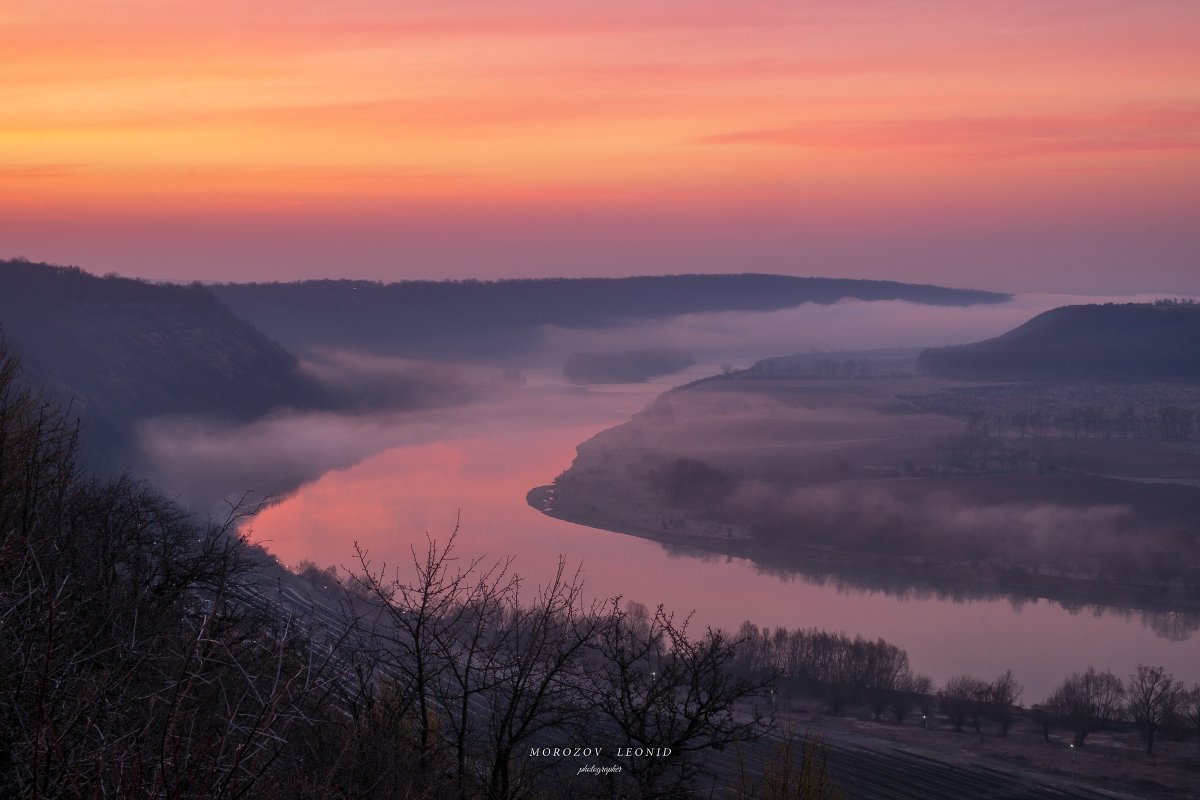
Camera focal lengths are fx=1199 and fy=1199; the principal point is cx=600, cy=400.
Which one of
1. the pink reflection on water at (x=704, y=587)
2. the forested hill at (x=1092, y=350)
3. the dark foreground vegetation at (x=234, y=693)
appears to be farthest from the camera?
the forested hill at (x=1092, y=350)

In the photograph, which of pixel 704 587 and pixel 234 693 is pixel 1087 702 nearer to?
pixel 704 587

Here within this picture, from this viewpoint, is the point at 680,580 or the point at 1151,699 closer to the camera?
the point at 1151,699

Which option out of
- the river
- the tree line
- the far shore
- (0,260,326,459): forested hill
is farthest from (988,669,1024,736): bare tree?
(0,260,326,459): forested hill

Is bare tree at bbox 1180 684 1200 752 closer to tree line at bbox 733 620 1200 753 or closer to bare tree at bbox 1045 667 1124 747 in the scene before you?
tree line at bbox 733 620 1200 753

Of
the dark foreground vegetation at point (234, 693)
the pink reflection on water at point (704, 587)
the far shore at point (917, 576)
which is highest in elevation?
→ the dark foreground vegetation at point (234, 693)

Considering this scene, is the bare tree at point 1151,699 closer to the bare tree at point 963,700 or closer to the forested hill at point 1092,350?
the bare tree at point 963,700

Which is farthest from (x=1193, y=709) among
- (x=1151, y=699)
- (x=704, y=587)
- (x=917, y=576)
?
(x=917, y=576)

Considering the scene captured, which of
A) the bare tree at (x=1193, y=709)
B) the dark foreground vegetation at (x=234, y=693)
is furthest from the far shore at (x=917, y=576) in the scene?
the dark foreground vegetation at (x=234, y=693)
